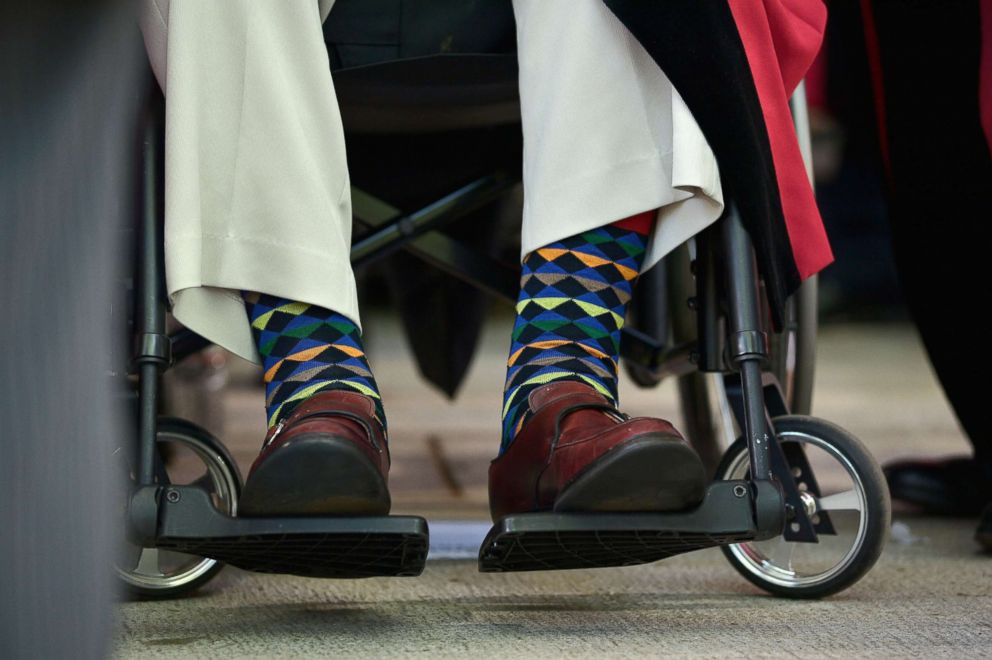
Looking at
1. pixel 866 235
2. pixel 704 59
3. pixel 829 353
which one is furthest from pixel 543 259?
pixel 866 235

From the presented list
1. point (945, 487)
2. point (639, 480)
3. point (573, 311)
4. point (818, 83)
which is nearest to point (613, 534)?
point (639, 480)

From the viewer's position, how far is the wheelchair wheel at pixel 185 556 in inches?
35.9

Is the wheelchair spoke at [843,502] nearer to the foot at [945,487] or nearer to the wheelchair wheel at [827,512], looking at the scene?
the wheelchair wheel at [827,512]

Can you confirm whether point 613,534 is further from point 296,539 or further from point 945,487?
point 945,487

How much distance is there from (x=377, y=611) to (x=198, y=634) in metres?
0.14

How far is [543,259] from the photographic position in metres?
0.88

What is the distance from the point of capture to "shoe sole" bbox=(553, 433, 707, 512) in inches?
29.0

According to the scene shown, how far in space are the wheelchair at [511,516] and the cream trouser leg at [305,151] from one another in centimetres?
4

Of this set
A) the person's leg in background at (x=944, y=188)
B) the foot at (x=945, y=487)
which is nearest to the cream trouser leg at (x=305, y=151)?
the person's leg in background at (x=944, y=188)

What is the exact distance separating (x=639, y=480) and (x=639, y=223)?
9.0 inches

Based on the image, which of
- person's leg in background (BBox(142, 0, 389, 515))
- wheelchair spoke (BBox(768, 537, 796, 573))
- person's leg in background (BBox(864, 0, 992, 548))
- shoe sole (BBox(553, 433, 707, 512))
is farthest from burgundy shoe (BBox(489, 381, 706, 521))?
person's leg in background (BBox(864, 0, 992, 548))

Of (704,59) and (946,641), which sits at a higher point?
(704,59)

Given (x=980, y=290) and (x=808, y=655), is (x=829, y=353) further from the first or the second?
(x=808, y=655)

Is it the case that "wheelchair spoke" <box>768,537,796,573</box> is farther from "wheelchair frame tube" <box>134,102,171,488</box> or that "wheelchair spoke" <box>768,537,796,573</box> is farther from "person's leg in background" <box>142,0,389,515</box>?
"wheelchair frame tube" <box>134,102,171,488</box>
